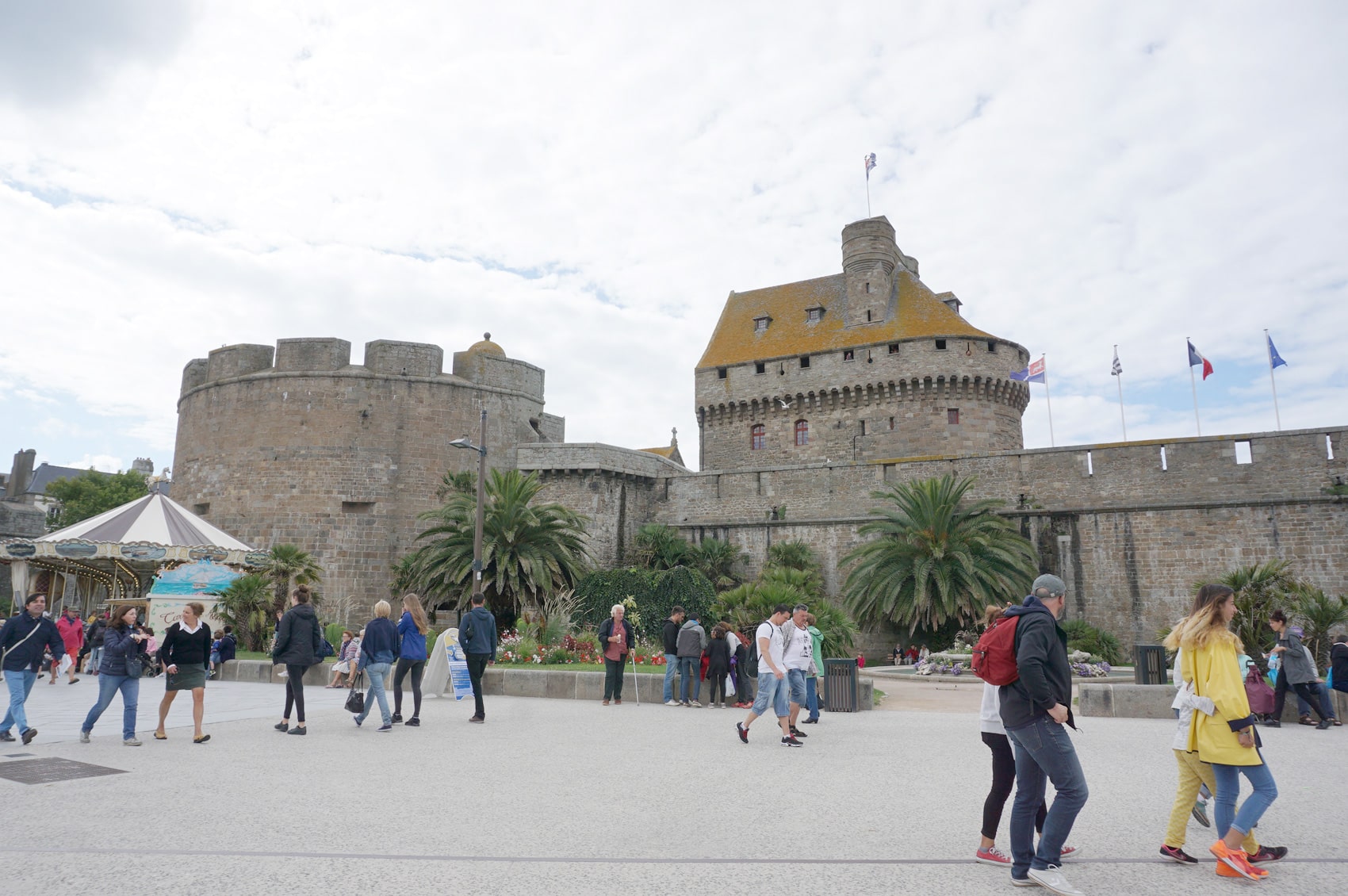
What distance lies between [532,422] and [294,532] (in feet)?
25.7

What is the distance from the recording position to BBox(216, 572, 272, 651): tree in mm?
17766

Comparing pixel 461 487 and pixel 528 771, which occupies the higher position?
pixel 461 487

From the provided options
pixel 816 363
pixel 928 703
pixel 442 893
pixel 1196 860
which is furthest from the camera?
pixel 816 363

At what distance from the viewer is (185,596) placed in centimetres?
1770

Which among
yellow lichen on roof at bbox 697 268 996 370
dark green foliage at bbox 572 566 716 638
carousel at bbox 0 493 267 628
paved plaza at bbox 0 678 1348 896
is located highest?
yellow lichen on roof at bbox 697 268 996 370

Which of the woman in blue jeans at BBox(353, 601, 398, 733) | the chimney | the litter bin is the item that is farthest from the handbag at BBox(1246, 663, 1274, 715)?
the chimney

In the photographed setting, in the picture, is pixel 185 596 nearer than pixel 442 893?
No

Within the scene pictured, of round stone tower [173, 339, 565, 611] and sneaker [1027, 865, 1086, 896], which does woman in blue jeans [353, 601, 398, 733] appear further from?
round stone tower [173, 339, 565, 611]

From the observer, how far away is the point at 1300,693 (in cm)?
962

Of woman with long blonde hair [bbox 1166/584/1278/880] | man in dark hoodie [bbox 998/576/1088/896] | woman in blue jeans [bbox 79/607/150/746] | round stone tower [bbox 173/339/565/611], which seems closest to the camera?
man in dark hoodie [bbox 998/576/1088/896]

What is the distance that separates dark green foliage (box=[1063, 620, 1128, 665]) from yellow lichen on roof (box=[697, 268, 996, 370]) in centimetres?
1366

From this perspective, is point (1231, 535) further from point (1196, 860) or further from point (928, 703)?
point (1196, 860)

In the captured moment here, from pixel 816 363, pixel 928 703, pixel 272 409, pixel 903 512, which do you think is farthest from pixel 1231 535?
pixel 272 409

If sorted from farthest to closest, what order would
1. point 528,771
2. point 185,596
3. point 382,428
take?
point 382,428 < point 185,596 < point 528,771
